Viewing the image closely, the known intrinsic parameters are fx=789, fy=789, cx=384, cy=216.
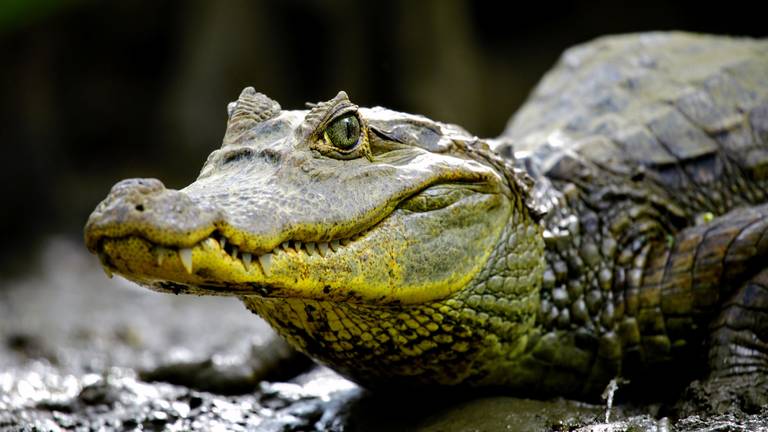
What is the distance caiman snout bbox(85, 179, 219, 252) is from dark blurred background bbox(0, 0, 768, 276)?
7.23 metres

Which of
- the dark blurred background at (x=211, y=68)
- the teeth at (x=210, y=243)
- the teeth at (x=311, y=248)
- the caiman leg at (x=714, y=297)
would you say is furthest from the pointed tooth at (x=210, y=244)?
the dark blurred background at (x=211, y=68)

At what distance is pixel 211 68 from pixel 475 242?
877cm

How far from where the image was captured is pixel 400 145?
10.3 ft

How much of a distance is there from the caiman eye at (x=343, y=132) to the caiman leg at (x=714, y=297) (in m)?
1.45

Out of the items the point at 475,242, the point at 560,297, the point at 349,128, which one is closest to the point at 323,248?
the point at 349,128

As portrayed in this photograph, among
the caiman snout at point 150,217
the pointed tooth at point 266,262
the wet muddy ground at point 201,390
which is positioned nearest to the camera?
the caiman snout at point 150,217

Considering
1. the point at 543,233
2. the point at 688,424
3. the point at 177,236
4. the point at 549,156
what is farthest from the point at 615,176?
the point at 177,236

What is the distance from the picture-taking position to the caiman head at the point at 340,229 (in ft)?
7.71

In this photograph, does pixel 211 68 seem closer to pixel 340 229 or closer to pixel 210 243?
pixel 340 229

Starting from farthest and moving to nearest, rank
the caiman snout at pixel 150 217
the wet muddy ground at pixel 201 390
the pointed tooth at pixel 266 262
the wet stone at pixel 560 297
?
1. the wet stone at pixel 560 297
2. the wet muddy ground at pixel 201 390
3. the pointed tooth at pixel 266 262
4. the caiman snout at pixel 150 217

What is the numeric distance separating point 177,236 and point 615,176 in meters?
2.32

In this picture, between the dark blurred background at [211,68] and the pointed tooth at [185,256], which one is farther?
the dark blurred background at [211,68]

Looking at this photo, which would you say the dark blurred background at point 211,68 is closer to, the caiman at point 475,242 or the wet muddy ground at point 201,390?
the wet muddy ground at point 201,390

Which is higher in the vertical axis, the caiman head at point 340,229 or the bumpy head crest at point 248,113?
the bumpy head crest at point 248,113
